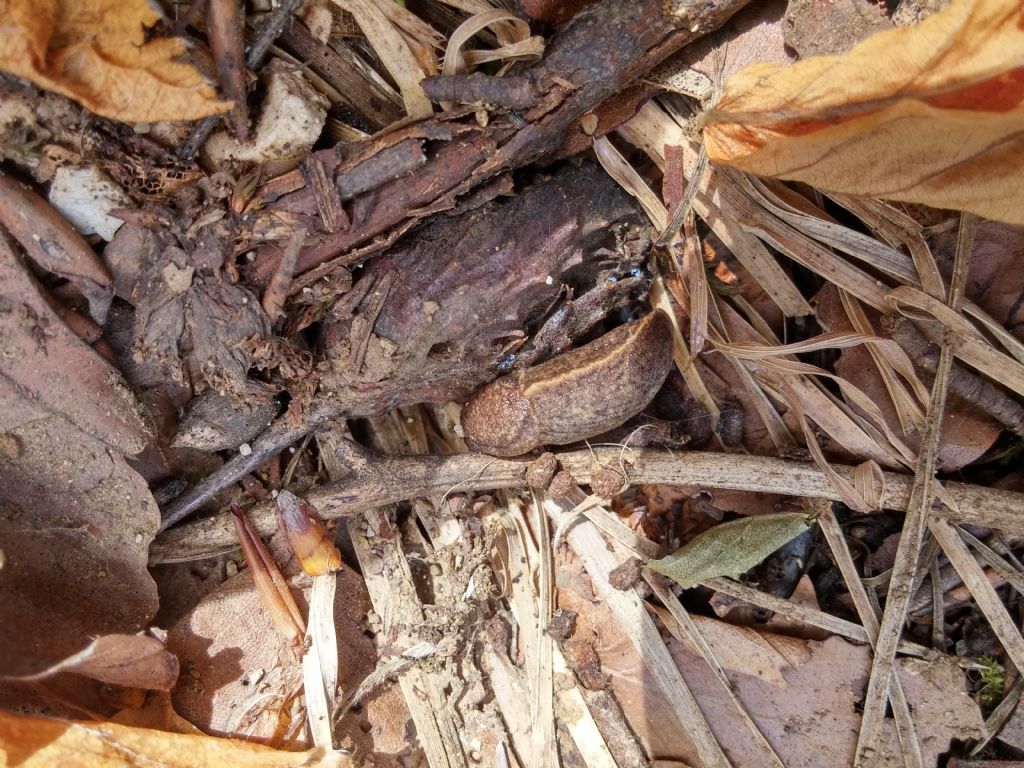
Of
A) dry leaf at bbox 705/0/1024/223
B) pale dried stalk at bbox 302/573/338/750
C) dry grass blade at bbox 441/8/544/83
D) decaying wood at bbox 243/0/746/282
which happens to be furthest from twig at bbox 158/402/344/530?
dry leaf at bbox 705/0/1024/223

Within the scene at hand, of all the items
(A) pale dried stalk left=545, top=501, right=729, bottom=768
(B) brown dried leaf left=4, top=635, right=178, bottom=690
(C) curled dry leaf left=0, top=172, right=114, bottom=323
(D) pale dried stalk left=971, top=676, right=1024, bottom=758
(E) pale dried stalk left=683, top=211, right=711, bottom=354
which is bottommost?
(D) pale dried stalk left=971, top=676, right=1024, bottom=758

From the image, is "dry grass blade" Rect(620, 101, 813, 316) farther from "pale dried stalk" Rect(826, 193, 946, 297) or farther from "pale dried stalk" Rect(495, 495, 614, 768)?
"pale dried stalk" Rect(495, 495, 614, 768)

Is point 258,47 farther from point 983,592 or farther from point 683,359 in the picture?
point 983,592

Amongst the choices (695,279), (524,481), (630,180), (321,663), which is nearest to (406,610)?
(321,663)

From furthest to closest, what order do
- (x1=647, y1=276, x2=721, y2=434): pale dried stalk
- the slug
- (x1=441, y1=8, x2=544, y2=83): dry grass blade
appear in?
(x1=647, y1=276, x2=721, y2=434): pale dried stalk → the slug → (x1=441, y1=8, x2=544, y2=83): dry grass blade

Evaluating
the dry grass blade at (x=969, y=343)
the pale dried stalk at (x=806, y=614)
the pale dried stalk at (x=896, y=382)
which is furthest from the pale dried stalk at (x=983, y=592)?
the dry grass blade at (x=969, y=343)

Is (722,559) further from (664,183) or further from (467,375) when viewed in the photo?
(664,183)

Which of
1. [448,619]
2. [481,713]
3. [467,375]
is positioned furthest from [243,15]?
[481,713]
